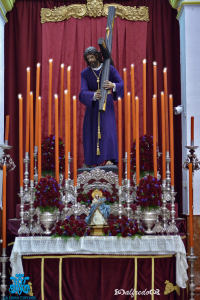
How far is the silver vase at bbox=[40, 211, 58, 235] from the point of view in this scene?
4.16 metres

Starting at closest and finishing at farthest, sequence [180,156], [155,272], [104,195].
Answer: [155,272]
[104,195]
[180,156]

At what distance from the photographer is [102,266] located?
418 centimetres

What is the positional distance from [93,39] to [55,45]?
464 mm

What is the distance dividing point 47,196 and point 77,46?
2490 millimetres

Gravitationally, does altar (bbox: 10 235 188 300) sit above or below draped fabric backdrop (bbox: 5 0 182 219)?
below

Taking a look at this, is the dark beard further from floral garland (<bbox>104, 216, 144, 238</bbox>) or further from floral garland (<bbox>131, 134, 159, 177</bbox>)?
floral garland (<bbox>104, 216, 144, 238</bbox>)

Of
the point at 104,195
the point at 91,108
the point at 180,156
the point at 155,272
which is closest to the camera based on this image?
the point at 155,272

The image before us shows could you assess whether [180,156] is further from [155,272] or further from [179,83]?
[155,272]

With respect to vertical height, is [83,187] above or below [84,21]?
below

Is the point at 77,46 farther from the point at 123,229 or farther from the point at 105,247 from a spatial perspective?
the point at 105,247

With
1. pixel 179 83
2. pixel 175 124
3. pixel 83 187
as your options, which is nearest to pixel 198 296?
pixel 83 187

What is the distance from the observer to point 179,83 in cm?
584

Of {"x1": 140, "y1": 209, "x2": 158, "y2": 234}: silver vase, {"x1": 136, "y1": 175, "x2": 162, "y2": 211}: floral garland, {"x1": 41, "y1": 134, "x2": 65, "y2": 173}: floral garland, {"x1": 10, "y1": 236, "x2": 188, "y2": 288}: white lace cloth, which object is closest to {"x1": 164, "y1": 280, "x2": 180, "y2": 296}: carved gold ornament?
{"x1": 10, "y1": 236, "x2": 188, "y2": 288}: white lace cloth

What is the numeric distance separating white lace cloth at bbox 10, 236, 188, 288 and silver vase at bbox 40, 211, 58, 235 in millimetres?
144
